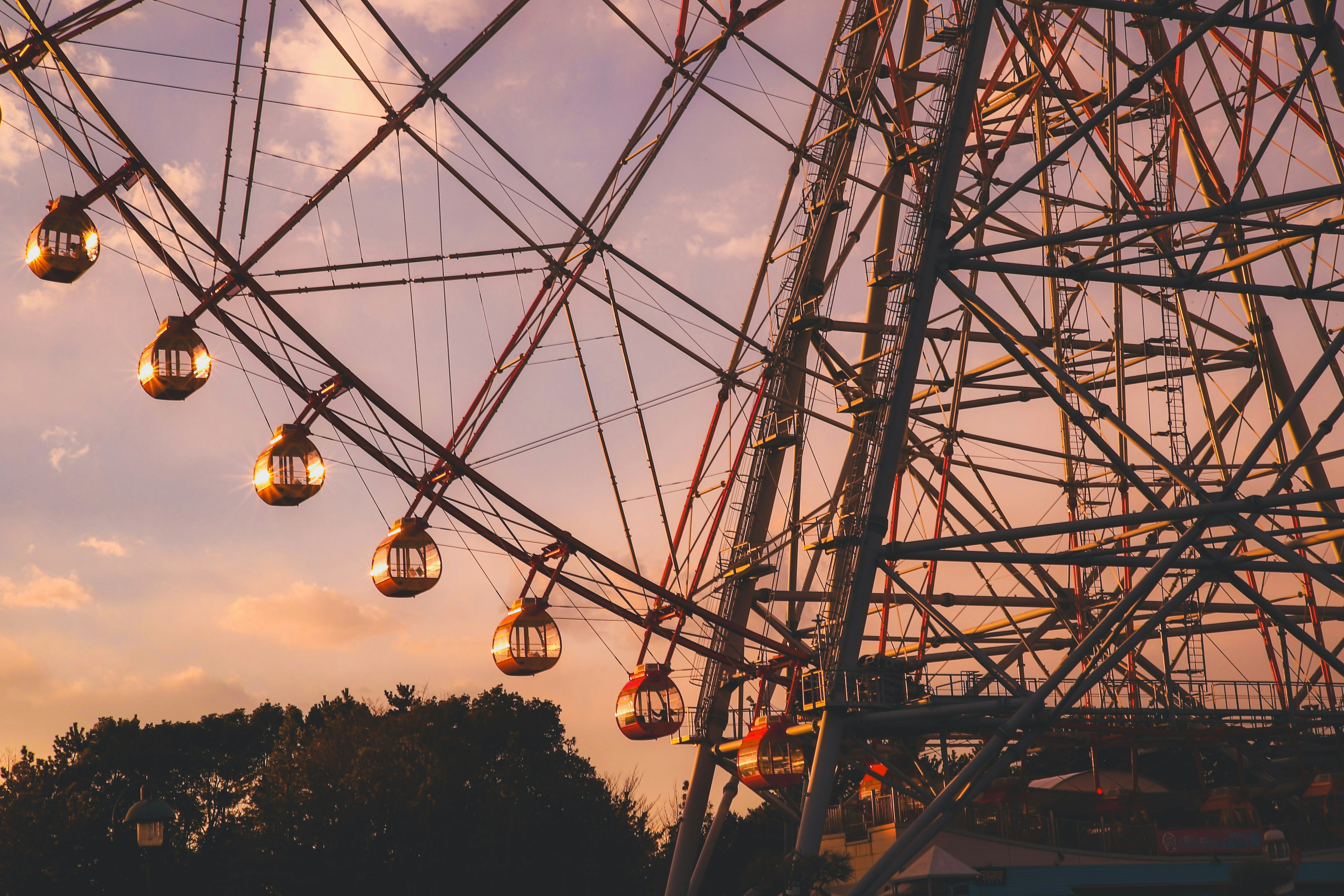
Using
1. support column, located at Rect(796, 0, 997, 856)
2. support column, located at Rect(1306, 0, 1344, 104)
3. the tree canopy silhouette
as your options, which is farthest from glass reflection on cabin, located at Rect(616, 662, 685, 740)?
the tree canopy silhouette

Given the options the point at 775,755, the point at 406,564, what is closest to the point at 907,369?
the point at 406,564

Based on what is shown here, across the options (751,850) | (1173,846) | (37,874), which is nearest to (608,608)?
(1173,846)

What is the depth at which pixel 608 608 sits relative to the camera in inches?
904

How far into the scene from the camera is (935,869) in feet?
94.3

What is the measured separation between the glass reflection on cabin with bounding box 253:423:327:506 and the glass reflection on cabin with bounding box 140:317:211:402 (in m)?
1.40

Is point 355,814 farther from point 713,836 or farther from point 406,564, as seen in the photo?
point 406,564

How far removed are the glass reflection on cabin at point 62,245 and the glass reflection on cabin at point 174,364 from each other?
4.16ft

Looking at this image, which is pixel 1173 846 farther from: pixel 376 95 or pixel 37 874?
pixel 37 874

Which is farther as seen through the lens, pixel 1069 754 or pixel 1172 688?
pixel 1069 754

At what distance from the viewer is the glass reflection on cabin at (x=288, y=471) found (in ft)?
58.5

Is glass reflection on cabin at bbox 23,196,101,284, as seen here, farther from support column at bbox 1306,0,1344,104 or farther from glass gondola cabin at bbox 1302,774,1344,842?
glass gondola cabin at bbox 1302,774,1344,842

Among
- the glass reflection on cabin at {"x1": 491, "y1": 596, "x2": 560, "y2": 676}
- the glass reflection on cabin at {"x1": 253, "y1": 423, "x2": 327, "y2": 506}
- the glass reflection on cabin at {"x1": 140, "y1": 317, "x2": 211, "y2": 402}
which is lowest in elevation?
the glass reflection on cabin at {"x1": 491, "y1": 596, "x2": 560, "y2": 676}

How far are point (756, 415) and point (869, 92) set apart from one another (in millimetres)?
7420

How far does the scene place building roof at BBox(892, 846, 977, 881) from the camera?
2848 centimetres
